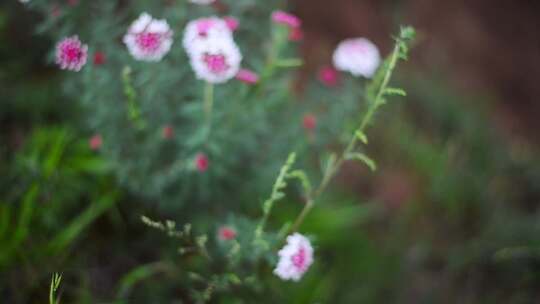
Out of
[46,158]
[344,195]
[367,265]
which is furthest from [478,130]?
[46,158]

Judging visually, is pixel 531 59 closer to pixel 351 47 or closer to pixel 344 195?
pixel 344 195

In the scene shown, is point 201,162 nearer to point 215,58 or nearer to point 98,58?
point 215,58

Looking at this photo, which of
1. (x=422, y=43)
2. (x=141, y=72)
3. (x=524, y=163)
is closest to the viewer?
(x=141, y=72)

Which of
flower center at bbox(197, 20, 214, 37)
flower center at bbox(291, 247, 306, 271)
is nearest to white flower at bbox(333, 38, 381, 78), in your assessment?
flower center at bbox(197, 20, 214, 37)

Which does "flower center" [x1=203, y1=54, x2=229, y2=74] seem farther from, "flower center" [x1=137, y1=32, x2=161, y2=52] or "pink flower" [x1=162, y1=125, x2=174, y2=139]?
"pink flower" [x1=162, y1=125, x2=174, y2=139]


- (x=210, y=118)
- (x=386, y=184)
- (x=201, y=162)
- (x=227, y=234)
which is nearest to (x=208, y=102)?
(x=210, y=118)

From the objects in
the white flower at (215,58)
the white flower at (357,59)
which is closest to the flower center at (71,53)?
the white flower at (215,58)

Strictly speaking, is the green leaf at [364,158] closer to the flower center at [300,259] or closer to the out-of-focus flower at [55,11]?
the flower center at [300,259]
